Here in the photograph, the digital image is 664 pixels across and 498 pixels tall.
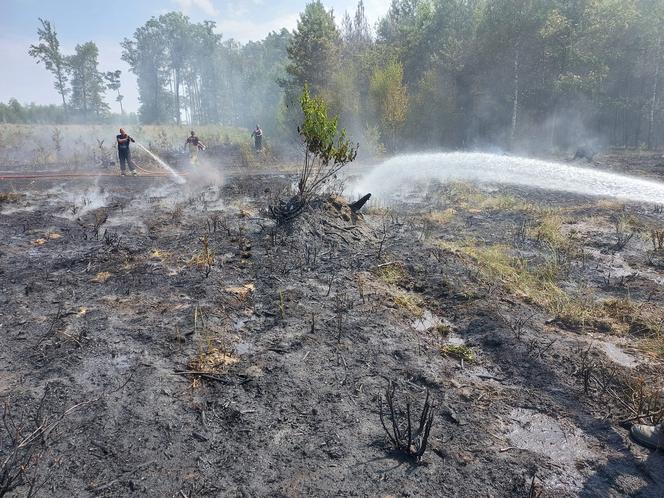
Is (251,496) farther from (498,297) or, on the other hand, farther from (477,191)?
(477,191)

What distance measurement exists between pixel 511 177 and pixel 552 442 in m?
15.4

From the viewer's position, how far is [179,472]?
2971mm

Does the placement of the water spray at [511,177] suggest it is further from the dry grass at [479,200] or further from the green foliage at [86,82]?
the green foliage at [86,82]

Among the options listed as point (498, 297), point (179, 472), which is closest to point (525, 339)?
point (498, 297)

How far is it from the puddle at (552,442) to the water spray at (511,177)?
1066cm

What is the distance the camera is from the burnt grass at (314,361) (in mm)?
3021

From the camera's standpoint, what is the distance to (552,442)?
11.2 feet

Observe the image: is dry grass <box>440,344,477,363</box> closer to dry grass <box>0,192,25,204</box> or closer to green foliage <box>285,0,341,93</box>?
dry grass <box>0,192,25,204</box>

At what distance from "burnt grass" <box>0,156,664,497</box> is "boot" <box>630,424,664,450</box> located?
7 centimetres

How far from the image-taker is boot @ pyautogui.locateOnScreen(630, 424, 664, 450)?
320 centimetres

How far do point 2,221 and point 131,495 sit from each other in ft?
32.4

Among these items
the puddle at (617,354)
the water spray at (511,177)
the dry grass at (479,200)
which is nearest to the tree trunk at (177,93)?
the water spray at (511,177)

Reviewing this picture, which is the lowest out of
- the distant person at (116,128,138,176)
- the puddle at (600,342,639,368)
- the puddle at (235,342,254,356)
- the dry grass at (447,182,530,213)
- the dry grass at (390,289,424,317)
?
the puddle at (600,342,639,368)

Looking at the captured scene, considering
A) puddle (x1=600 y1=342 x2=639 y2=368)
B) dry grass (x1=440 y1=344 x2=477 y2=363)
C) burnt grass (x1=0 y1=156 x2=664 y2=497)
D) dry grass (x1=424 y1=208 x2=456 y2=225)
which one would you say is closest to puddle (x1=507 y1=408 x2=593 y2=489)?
burnt grass (x1=0 y1=156 x2=664 y2=497)
